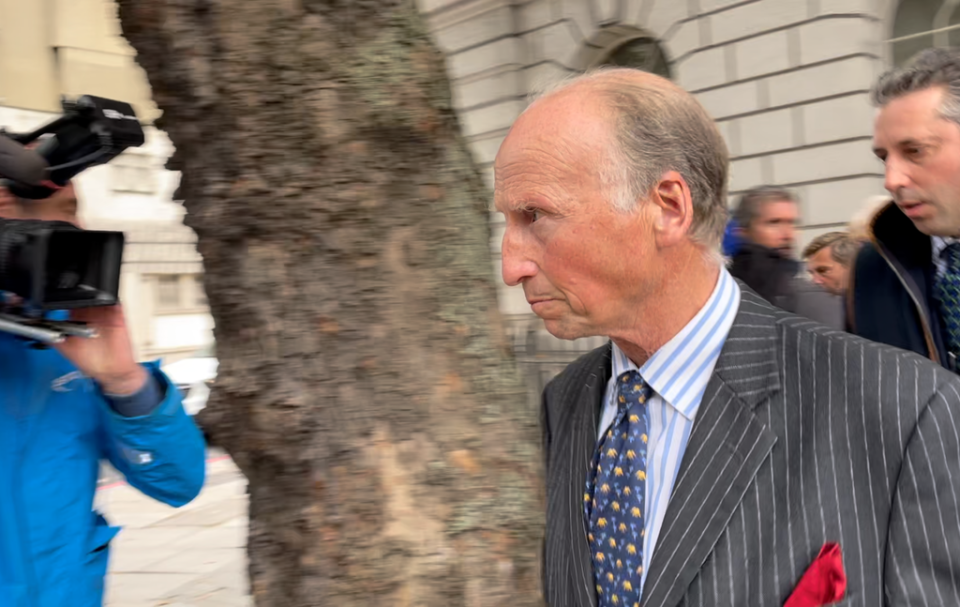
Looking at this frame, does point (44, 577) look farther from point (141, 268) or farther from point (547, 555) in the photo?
point (141, 268)

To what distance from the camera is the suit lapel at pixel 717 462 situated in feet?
4.23

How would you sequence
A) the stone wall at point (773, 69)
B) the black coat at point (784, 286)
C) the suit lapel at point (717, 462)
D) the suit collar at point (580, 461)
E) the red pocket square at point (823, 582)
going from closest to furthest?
1. the red pocket square at point (823, 582)
2. the suit lapel at point (717, 462)
3. the suit collar at point (580, 461)
4. the black coat at point (784, 286)
5. the stone wall at point (773, 69)

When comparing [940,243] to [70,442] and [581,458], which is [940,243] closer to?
[581,458]

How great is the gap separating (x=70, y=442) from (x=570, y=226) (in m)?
1.34

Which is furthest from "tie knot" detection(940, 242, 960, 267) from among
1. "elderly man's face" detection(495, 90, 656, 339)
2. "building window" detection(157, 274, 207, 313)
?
"building window" detection(157, 274, 207, 313)

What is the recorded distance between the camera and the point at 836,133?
9180 millimetres

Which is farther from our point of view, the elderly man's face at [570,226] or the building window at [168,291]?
the building window at [168,291]

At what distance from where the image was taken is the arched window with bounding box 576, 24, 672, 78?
36.8 feet

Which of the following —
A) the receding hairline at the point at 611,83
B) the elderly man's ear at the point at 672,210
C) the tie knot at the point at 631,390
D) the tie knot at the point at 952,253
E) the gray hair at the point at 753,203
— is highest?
the receding hairline at the point at 611,83

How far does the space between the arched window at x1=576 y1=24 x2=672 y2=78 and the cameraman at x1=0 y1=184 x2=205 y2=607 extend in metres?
10.0

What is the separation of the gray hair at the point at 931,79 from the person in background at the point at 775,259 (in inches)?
90.4

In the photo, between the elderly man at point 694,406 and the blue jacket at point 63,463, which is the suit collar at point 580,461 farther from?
the blue jacket at point 63,463

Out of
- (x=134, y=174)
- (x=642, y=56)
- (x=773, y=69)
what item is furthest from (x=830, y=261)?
(x=134, y=174)

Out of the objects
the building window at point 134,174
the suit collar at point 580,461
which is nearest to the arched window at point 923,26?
the suit collar at point 580,461
